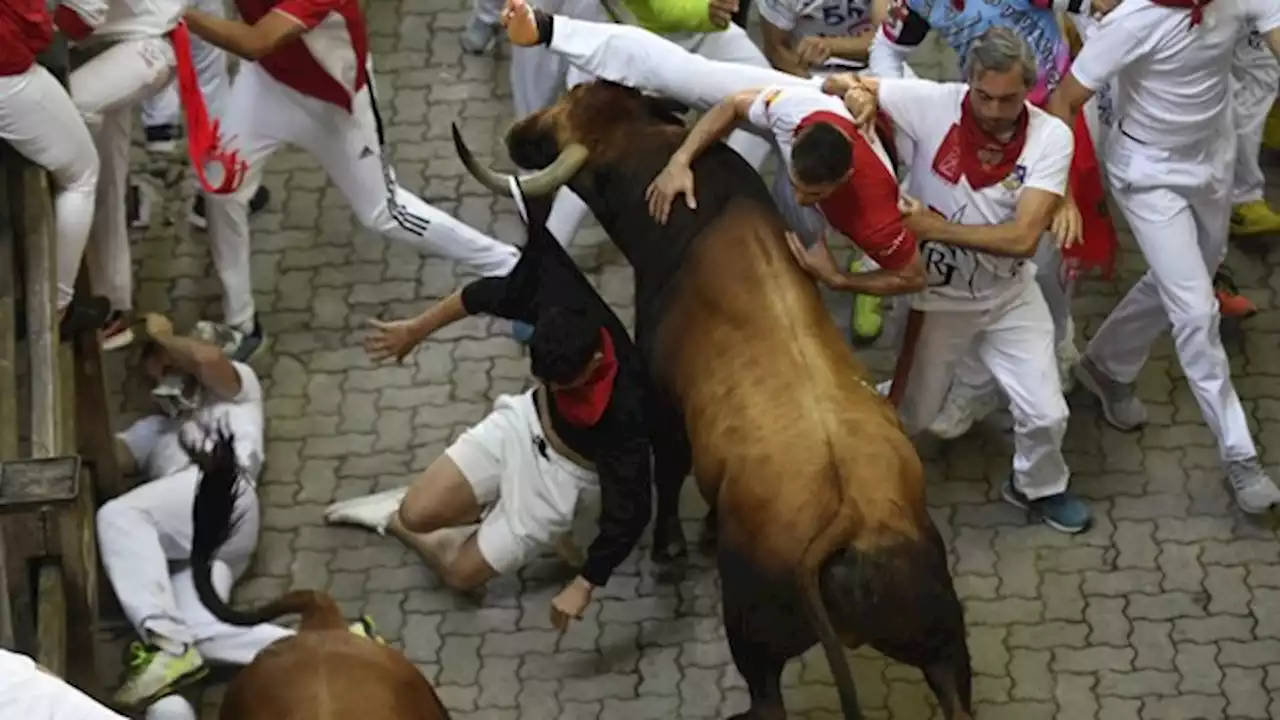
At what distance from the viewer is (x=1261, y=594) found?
6.70 meters

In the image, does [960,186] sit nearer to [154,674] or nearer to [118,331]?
[154,674]

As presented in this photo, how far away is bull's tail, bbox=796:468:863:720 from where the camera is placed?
5.28 metres

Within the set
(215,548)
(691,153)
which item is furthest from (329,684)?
(691,153)

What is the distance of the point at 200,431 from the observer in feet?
22.3

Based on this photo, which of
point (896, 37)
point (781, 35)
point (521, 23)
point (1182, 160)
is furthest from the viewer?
point (781, 35)

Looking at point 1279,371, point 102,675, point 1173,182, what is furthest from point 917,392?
point 102,675

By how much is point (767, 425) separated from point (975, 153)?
1.11 meters

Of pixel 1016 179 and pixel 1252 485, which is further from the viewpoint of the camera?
pixel 1252 485

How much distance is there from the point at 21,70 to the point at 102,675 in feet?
5.71

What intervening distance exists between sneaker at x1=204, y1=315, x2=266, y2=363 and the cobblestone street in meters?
0.08

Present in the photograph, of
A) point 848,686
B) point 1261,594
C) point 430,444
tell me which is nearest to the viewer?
point 848,686

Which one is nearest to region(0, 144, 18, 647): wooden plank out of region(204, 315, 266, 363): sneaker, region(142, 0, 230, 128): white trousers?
region(204, 315, 266, 363): sneaker

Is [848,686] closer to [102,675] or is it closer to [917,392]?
[917,392]

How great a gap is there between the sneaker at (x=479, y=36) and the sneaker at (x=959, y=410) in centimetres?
291
